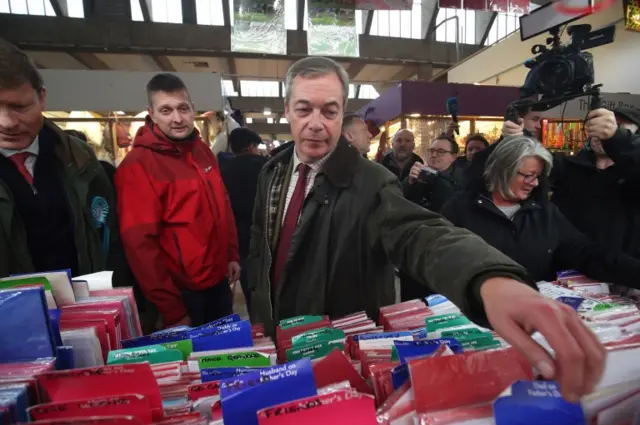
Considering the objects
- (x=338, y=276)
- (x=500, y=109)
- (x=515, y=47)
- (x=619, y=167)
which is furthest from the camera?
(x=515, y=47)

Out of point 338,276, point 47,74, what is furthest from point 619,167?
point 47,74

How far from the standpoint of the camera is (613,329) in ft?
2.56

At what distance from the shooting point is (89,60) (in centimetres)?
1113

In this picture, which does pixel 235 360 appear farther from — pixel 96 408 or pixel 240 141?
pixel 240 141

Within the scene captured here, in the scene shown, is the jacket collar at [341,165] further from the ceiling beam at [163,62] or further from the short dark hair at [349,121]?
the ceiling beam at [163,62]

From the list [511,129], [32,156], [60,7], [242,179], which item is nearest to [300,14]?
[60,7]

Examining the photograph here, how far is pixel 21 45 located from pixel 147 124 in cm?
1090

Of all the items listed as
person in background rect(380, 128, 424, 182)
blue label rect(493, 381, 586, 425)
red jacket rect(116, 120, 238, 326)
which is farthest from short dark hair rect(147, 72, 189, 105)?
person in background rect(380, 128, 424, 182)

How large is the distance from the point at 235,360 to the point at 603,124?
202cm

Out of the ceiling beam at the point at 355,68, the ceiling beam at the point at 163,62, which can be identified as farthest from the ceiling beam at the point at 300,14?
the ceiling beam at the point at 163,62

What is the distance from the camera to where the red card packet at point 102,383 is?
0.59m

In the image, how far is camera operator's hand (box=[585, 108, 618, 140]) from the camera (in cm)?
182

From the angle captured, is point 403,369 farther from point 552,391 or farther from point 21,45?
point 21,45

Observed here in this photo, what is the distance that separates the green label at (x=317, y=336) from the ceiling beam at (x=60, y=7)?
41.5 feet
